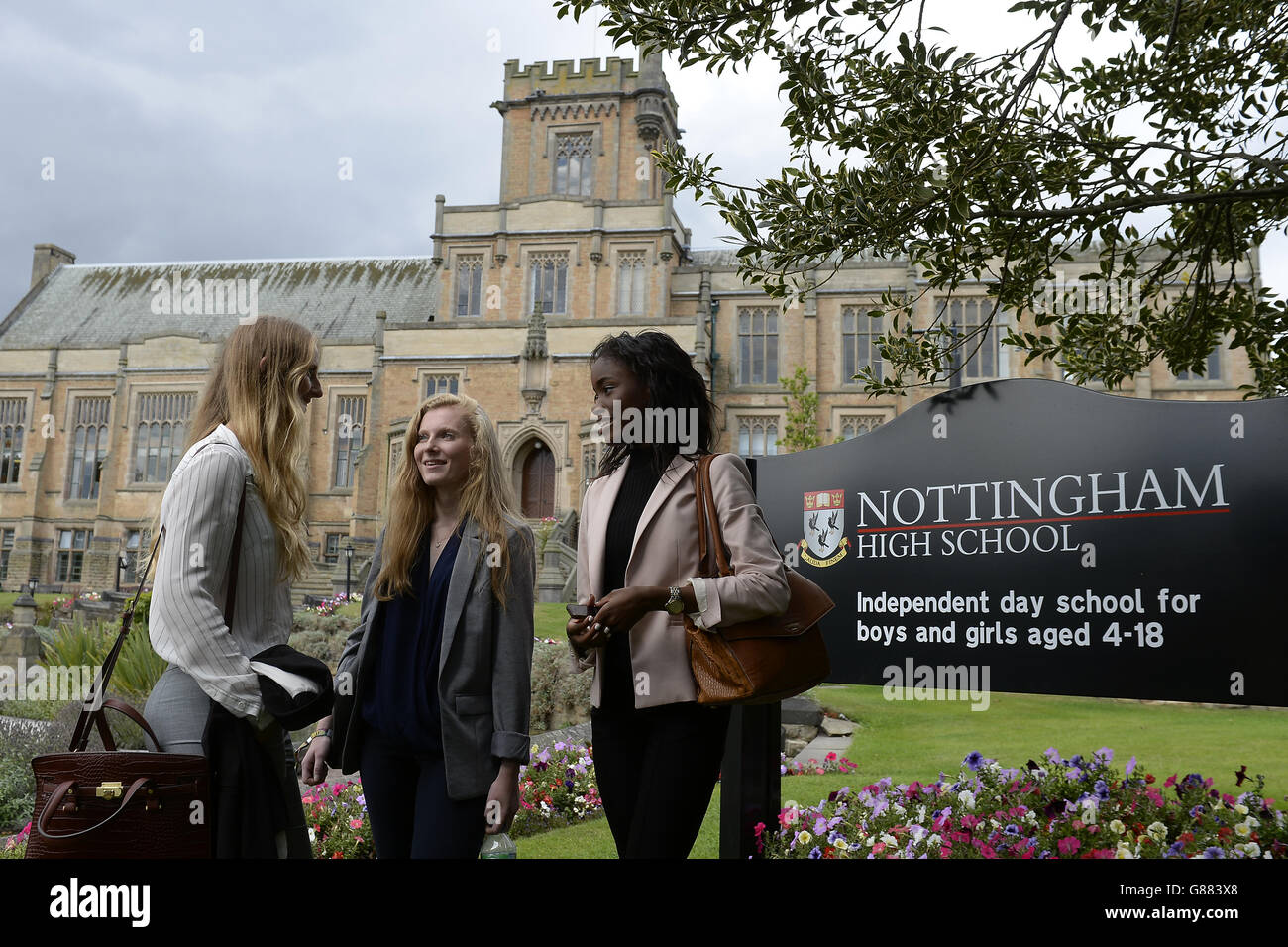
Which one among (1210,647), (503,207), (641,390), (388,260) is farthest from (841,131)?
(388,260)

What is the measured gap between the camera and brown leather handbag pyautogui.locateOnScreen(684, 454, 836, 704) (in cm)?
240

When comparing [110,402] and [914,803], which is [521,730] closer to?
[914,803]

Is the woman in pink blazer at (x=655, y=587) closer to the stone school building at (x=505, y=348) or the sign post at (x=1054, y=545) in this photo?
the sign post at (x=1054, y=545)

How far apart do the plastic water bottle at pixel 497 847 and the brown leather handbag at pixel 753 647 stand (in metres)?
0.69

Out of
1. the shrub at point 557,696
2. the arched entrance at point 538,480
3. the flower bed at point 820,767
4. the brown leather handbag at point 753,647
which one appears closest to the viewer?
the brown leather handbag at point 753,647

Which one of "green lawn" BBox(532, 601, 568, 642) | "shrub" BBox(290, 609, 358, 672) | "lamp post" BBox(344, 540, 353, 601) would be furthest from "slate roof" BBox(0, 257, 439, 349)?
"shrub" BBox(290, 609, 358, 672)

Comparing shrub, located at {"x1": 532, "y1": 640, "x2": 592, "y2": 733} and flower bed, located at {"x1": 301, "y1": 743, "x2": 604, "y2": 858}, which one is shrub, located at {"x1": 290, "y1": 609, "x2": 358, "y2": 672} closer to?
shrub, located at {"x1": 532, "y1": 640, "x2": 592, "y2": 733}

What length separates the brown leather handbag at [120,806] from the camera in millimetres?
1950

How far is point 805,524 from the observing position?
4.13 metres

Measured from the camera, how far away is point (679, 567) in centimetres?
259

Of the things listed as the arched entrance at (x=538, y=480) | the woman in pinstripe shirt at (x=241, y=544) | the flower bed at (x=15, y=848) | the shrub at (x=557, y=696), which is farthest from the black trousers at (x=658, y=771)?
the arched entrance at (x=538, y=480)

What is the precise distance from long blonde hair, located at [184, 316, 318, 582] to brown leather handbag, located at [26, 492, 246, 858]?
475 mm

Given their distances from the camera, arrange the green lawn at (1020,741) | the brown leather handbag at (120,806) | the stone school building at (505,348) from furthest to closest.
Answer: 1. the stone school building at (505,348)
2. the green lawn at (1020,741)
3. the brown leather handbag at (120,806)
